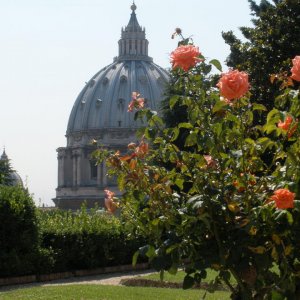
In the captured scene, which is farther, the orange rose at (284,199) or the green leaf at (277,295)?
the green leaf at (277,295)

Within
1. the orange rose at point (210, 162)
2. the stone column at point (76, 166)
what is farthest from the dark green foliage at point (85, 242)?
the stone column at point (76, 166)

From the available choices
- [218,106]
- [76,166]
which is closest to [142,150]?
[218,106]

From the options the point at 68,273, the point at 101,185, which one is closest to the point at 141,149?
the point at 68,273

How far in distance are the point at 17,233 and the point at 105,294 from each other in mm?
5022

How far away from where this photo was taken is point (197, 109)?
17.8 feet

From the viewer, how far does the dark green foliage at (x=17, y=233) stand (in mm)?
16703

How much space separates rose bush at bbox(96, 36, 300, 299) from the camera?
4.98m

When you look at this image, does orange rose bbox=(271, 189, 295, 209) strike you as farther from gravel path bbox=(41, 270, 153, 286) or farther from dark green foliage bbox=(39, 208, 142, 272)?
dark green foliage bbox=(39, 208, 142, 272)

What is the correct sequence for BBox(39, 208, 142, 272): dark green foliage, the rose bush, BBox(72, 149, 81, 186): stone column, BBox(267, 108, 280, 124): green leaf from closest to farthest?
the rose bush, BBox(267, 108, 280, 124): green leaf, BBox(39, 208, 142, 272): dark green foliage, BBox(72, 149, 81, 186): stone column

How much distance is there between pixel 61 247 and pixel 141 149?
544 inches

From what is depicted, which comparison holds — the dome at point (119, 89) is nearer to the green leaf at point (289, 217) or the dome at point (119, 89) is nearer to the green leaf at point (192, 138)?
the green leaf at point (192, 138)

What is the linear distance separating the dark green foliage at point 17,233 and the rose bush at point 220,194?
11.3 m

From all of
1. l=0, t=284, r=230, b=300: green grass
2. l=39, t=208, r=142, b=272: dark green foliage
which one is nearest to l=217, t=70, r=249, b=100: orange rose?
l=0, t=284, r=230, b=300: green grass

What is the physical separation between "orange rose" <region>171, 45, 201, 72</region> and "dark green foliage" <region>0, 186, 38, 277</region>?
11882mm
